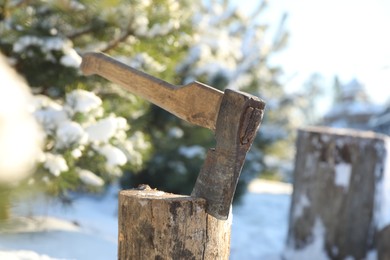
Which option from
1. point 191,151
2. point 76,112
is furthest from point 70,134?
point 191,151

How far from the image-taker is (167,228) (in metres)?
1.26

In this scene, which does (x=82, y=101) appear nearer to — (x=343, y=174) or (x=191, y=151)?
(x=343, y=174)

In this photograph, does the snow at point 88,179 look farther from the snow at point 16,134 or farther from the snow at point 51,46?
the snow at point 51,46

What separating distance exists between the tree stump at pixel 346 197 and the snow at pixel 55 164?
1.57m

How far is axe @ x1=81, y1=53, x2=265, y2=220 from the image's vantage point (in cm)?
126

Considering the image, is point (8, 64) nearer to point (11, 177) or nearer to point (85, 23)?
point (85, 23)

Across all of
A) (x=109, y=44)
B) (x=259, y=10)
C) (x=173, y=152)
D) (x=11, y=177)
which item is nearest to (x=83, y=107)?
(x=11, y=177)

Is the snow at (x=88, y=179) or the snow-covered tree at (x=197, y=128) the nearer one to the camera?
the snow at (x=88, y=179)

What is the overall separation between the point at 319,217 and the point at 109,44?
1.78 m

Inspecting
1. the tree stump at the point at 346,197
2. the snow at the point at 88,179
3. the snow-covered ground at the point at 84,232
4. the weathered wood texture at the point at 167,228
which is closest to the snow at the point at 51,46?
the snow at the point at 88,179

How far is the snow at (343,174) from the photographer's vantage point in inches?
112

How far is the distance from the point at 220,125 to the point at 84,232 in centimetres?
171

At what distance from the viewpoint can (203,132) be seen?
14.8 ft

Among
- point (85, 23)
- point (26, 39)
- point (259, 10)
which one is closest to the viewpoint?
point (26, 39)
